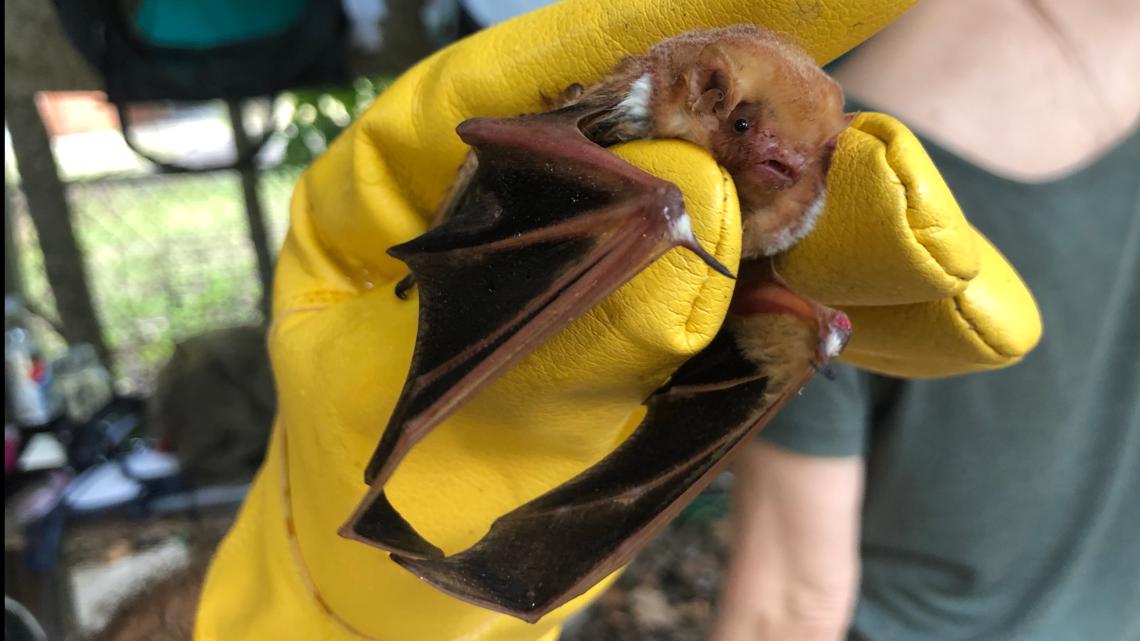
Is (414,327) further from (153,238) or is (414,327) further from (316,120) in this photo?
(153,238)

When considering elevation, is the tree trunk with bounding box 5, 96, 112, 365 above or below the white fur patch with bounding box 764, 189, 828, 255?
below

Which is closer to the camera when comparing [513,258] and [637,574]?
[513,258]

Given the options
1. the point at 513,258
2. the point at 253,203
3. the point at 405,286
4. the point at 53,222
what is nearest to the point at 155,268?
the point at 53,222

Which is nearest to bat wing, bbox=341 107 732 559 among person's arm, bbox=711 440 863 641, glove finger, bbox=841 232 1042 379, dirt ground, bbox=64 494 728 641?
glove finger, bbox=841 232 1042 379

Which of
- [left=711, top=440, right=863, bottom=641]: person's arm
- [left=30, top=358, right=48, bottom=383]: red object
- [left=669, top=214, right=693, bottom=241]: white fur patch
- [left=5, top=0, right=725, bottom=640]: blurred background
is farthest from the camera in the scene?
[left=30, top=358, right=48, bottom=383]: red object

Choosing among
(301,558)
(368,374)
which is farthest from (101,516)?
(368,374)

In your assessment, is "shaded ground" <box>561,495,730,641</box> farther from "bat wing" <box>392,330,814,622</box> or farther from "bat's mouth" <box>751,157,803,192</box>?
"bat's mouth" <box>751,157,803,192</box>

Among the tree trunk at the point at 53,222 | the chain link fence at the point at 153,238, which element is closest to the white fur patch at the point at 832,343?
the chain link fence at the point at 153,238

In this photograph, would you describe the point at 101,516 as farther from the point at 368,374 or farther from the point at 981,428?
the point at 981,428
